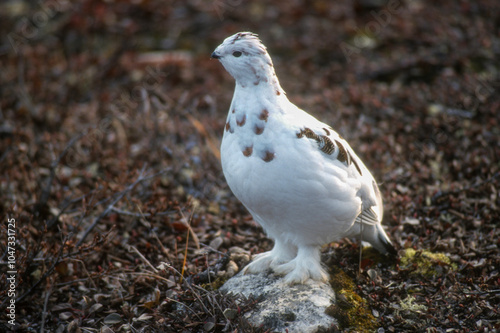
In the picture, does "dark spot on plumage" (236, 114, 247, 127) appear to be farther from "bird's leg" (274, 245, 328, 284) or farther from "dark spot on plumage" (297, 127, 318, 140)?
"bird's leg" (274, 245, 328, 284)

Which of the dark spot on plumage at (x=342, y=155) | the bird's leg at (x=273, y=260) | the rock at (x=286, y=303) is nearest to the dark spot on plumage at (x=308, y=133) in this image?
the dark spot on plumage at (x=342, y=155)

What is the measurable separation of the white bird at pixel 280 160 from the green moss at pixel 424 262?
69cm

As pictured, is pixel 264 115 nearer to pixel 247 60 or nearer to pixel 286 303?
pixel 247 60

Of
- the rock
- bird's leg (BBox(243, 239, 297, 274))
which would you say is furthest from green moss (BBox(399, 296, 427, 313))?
bird's leg (BBox(243, 239, 297, 274))

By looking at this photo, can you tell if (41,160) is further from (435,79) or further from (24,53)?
(435,79)

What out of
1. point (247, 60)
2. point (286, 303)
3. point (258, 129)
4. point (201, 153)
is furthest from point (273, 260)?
point (201, 153)

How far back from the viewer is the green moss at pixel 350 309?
2719 mm

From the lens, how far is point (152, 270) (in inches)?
132

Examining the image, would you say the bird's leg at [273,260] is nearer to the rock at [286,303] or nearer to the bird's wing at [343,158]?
the rock at [286,303]

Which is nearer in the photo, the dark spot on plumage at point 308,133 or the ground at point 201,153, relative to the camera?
the dark spot on plumage at point 308,133

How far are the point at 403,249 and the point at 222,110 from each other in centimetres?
311

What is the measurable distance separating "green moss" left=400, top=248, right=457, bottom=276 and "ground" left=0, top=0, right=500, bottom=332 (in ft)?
0.04

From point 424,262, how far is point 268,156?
1.45 metres

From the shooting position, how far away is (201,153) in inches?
177
